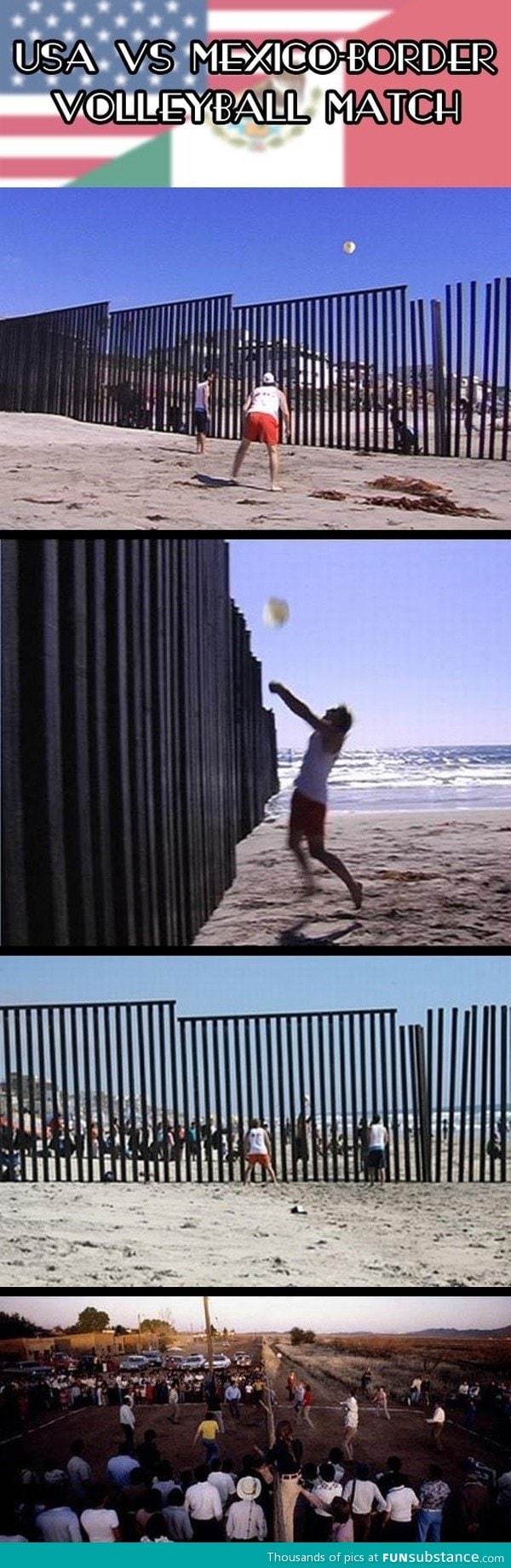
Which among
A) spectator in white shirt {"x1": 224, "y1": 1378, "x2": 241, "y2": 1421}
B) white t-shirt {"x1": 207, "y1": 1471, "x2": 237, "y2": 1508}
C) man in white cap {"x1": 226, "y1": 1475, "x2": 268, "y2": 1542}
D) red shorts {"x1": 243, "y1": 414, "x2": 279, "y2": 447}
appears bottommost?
man in white cap {"x1": 226, "y1": 1475, "x2": 268, "y2": 1542}

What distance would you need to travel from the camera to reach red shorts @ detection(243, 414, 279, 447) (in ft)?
28.1

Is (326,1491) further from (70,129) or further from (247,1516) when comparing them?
(70,129)

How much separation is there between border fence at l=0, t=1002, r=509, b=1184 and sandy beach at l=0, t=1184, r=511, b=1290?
0.29 feet

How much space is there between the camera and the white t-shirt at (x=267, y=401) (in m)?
8.61

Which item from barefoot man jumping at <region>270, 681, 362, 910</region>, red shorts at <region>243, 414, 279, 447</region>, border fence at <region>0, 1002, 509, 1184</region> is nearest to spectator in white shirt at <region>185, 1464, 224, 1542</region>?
border fence at <region>0, 1002, 509, 1184</region>

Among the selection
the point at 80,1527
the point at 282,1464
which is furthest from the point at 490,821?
the point at 80,1527

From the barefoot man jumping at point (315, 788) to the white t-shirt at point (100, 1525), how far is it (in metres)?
2.77

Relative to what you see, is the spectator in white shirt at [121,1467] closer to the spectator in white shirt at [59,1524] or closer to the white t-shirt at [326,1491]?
the spectator in white shirt at [59,1524]

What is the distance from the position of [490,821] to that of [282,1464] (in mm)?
2843

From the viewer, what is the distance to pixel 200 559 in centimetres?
796

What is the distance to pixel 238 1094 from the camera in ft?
26.9

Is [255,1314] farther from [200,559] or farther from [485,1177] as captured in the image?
[200,559]

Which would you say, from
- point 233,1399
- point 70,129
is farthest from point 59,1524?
point 70,129

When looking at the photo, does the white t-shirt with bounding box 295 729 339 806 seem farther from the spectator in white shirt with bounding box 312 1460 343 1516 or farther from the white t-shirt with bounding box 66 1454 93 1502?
the white t-shirt with bounding box 66 1454 93 1502
